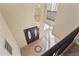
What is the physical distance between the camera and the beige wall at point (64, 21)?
5.32 ft

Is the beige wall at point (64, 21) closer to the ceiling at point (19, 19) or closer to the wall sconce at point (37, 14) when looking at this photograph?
the wall sconce at point (37, 14)

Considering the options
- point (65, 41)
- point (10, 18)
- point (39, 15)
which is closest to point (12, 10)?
point (10, 18)

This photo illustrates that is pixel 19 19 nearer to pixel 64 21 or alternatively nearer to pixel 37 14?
pixel 37 14

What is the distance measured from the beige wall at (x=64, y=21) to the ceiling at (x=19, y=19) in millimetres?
325

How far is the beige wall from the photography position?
5.32 ft

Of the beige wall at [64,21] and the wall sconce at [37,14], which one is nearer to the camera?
the beige wall at [64,21]

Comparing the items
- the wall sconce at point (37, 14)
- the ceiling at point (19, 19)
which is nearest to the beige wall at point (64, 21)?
the wall sconce at point (37, 14)

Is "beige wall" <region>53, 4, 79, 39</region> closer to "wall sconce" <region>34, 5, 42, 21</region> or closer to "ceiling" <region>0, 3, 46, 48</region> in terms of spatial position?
"wall sconce" <region>34, 5, 42, 21</region>

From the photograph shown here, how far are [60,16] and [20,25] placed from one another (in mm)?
658

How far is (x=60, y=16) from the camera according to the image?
178cm

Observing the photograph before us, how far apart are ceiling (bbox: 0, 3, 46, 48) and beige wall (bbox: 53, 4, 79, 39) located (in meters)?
0.32

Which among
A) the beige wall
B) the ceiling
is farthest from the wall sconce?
the beige wall

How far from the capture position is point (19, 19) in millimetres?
2131

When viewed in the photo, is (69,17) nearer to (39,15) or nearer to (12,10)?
(39,15)
